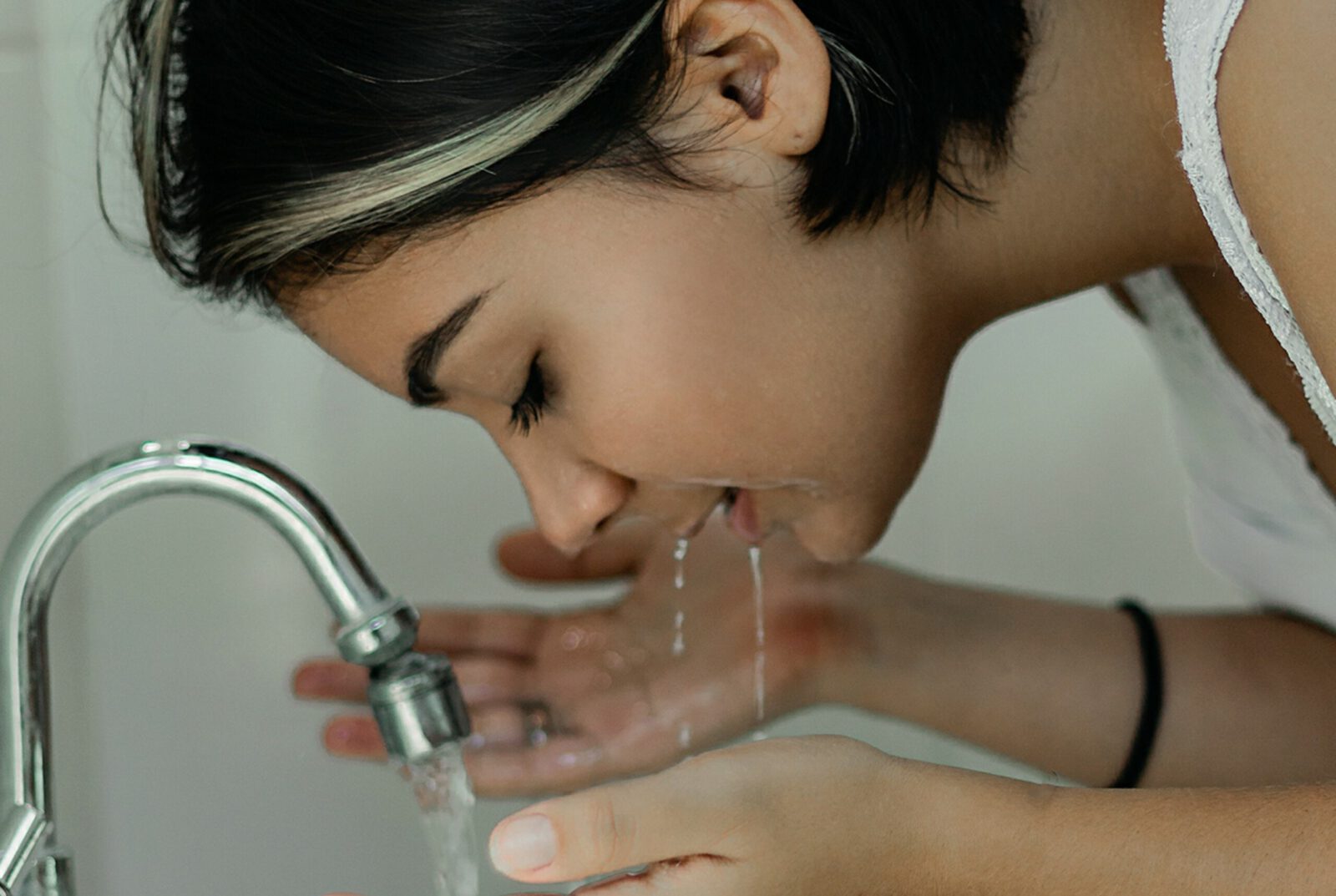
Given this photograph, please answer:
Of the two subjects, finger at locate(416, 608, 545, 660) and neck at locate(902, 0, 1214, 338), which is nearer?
neck at locate(902, 0, 1214, 338)

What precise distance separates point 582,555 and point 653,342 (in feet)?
1.39

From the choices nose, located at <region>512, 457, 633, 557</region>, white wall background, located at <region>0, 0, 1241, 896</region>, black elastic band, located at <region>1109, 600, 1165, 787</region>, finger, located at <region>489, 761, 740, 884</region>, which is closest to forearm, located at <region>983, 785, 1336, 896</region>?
finger, located at <region>489, 761, 740, 884</region>

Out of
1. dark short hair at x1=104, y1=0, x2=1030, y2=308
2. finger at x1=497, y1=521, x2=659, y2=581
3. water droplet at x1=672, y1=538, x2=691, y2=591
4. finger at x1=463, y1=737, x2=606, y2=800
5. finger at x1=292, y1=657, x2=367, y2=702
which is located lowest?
finger at x1=463, y1=737, x2=606, y2=800

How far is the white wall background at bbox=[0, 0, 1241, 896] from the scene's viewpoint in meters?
0.98

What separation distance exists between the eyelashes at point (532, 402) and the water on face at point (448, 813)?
16cm

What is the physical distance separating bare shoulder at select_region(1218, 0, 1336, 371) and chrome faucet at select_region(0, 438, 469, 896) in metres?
0.41

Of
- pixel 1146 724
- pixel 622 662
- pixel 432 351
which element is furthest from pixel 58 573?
pixel 1146 724

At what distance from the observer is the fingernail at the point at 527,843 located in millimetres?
555

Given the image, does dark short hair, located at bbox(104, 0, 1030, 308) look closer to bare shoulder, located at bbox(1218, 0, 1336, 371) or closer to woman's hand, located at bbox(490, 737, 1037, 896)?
bare shoulder, located at bbox(1218, 0, 1336, 371)

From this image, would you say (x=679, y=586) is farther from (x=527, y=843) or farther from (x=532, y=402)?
(x=527, y=843)

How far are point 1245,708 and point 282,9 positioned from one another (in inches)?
28.7

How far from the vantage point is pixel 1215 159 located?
→ 2.07 feet

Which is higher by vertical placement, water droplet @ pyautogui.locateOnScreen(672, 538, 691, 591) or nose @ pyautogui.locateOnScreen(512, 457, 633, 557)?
nose @ pyautogui.locateOnScreen(512, 457, 633, 557)

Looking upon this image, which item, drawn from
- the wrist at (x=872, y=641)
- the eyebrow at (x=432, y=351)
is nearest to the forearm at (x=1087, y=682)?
the wrist at (x=872, y=641)
